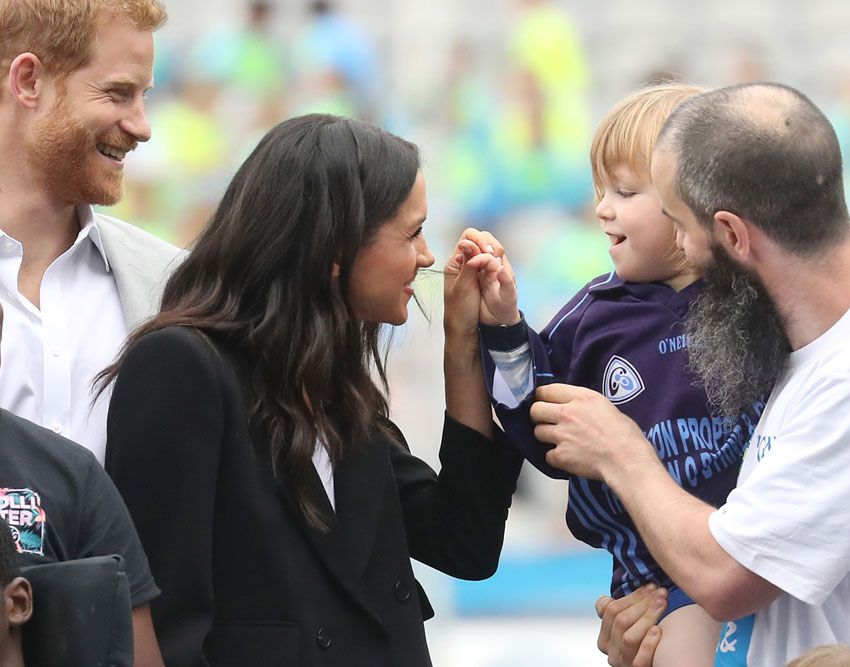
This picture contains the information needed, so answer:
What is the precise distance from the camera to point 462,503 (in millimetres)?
2959

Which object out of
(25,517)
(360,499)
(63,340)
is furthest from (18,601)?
(63,340)

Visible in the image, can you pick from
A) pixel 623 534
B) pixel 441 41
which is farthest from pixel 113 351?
pixel 441 41

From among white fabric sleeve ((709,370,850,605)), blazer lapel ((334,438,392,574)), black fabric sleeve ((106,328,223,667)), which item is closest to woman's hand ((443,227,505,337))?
blazer lapel ((334,438,392,574))

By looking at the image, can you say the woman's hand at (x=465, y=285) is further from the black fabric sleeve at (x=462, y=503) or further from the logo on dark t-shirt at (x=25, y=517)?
the logo on dark t-shirt at (x=25, y=517)

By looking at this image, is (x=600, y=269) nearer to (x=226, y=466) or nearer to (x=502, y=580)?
(x=502, y=580)

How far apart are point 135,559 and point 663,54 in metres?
8.29

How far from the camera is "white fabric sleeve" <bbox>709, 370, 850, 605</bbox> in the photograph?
2387mm

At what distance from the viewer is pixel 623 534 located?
117 inches

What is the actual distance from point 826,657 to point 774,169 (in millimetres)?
841

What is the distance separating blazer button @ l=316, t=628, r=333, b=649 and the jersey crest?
790mm

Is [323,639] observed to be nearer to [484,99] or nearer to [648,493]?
[648,493]

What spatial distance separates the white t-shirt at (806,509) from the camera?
2389mm

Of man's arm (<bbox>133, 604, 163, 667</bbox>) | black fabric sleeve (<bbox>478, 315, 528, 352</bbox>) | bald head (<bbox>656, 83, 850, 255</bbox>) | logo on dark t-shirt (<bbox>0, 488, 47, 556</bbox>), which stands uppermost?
bald head (<bbox>656, 83, 850, 255</bbox>)

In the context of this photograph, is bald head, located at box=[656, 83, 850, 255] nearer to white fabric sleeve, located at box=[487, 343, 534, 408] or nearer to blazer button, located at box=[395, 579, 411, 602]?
white fabric sleeve, located at box=[487, 343, 534, 408]
